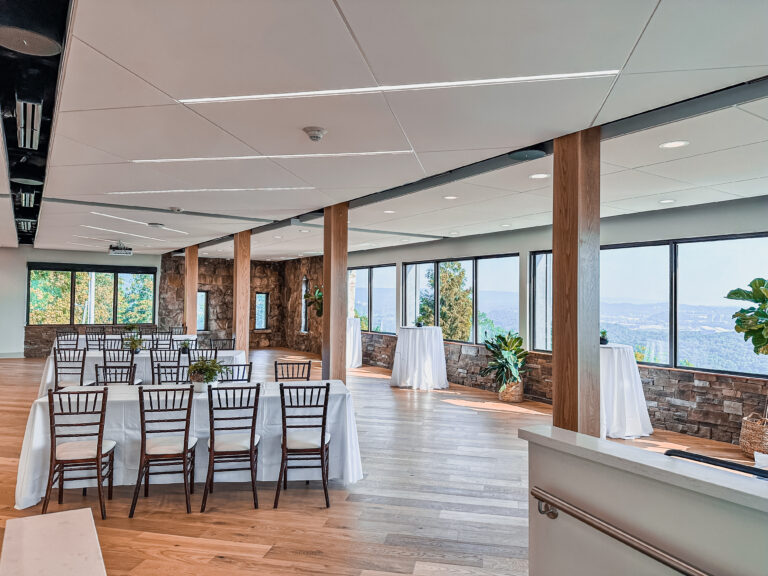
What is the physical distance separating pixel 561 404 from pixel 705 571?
1657 mm

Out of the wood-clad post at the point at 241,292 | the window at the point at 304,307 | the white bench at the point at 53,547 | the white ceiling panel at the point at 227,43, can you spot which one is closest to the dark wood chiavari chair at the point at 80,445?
the white bench at the point at 53,547

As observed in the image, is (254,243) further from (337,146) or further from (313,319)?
(337,146)

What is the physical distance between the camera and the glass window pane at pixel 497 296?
9.49m

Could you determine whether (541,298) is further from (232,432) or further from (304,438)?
(232,432)

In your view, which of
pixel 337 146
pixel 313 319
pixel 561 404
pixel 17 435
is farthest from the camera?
pixel 313 319

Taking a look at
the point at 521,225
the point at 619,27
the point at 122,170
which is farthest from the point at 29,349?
the point at 619,27

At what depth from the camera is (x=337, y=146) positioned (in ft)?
12.9

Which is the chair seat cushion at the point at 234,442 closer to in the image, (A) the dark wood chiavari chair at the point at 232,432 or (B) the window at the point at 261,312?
(A) the dark wood chiavari chair at the point at 232,432

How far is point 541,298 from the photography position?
29.7ft

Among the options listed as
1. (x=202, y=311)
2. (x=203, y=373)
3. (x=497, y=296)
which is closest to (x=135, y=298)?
(x=202, y=311)

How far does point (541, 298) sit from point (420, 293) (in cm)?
355

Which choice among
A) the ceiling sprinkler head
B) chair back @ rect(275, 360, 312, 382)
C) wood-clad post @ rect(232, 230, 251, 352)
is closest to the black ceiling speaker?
the ceiling sprinkler head

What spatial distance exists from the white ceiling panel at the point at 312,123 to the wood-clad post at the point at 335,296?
8.39 ft

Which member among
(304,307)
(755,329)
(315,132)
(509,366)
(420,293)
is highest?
(315,132)
